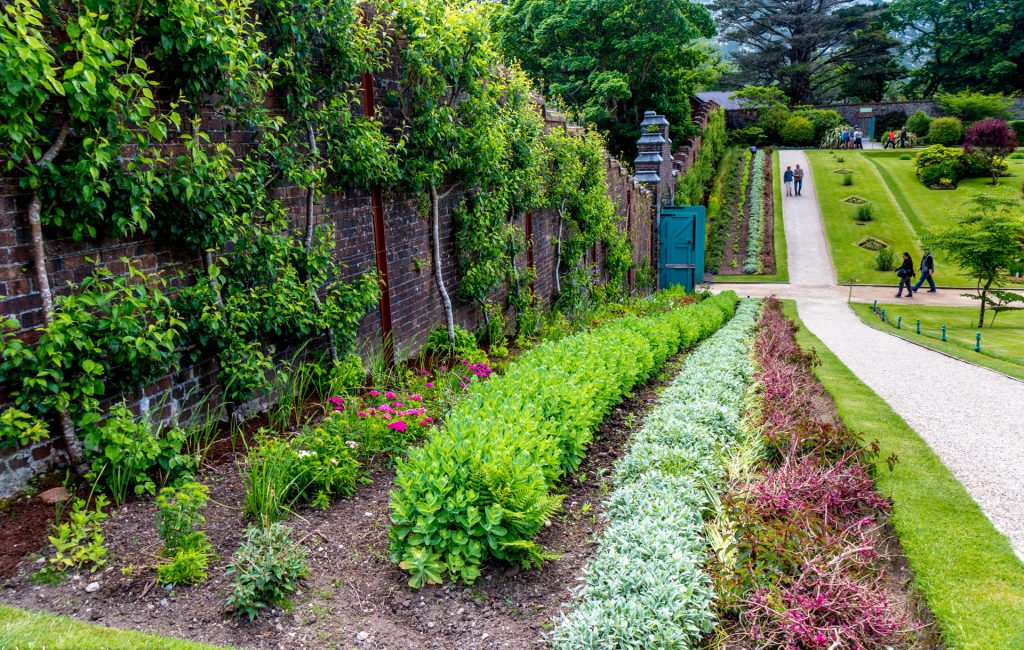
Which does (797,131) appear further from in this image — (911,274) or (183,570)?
(183,570)

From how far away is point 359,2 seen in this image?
598cm

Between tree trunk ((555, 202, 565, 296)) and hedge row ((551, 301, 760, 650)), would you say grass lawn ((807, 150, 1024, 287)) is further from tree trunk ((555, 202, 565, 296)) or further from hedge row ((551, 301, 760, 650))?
hedge row ((551, 301, 760, 650))

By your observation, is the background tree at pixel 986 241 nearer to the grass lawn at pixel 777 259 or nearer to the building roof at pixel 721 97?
the grass lawn at pixel 777 259

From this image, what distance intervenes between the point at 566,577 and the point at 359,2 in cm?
515

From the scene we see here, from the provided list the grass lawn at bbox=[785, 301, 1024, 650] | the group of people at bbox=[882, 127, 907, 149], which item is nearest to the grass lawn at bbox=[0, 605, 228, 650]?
the grass lawn at bbox=[785, 301, 1024, 650]

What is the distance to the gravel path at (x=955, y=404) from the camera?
16.1ft

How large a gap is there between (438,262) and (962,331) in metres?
13.2

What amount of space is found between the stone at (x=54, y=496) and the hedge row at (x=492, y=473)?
163 centimetres

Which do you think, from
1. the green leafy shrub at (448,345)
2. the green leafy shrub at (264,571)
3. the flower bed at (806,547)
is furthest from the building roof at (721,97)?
the green leafy shrub at (264,571)

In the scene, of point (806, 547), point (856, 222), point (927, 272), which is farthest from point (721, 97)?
point (806, 547)

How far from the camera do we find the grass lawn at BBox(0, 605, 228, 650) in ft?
7.84

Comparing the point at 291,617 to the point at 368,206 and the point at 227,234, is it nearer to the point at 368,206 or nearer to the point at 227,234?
the point at 227,234

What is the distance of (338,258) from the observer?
575 cm

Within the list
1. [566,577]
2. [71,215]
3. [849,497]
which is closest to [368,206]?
[71,215]
